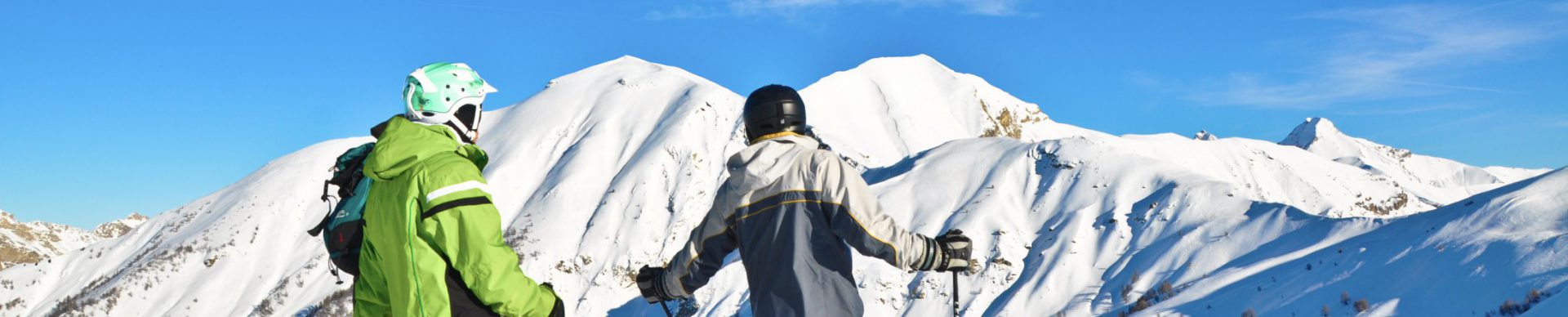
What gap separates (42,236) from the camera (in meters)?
117

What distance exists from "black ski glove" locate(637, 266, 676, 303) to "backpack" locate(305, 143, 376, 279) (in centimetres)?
142

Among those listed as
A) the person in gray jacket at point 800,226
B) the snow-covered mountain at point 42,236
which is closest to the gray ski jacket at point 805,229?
the person in gray jacket at point 800,226

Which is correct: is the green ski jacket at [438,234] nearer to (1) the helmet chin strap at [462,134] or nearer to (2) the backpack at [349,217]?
(1) the helmet chin strap at [462,134]

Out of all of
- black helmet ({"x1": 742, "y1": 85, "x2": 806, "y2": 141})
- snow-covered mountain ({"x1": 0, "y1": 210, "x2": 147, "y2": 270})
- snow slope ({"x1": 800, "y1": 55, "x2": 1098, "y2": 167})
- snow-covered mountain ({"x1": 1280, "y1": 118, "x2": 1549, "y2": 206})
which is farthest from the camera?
snow-covered mountain ({"x1": 0, "y1": 210, "x2": 147, "y2": 270})

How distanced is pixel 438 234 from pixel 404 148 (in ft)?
1.32

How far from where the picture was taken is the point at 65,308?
48250 millimetres

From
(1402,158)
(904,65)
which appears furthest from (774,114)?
(1402,158)

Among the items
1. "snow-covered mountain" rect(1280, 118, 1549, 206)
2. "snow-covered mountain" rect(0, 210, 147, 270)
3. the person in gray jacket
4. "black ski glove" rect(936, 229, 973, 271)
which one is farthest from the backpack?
"snow-covered mountain" rect(0, 210, 147, 270)

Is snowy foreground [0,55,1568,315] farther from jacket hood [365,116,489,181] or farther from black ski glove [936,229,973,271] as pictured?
jacket hood [365,116,489,181]

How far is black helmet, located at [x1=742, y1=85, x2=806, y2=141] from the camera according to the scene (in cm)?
524

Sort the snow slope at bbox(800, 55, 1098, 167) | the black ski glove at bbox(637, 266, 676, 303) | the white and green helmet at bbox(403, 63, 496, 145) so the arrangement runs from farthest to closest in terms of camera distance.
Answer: the snow slope at bbox(800, 55, 1098, 167)
the black ski glove at bbox(637, 266, 676, 303)
the white and green helmet at bbox(403, 63, 496, 145)

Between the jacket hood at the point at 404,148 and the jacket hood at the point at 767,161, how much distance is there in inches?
51.6

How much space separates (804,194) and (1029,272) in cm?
2951

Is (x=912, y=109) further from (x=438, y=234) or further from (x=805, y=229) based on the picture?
(x=438, y=234)
